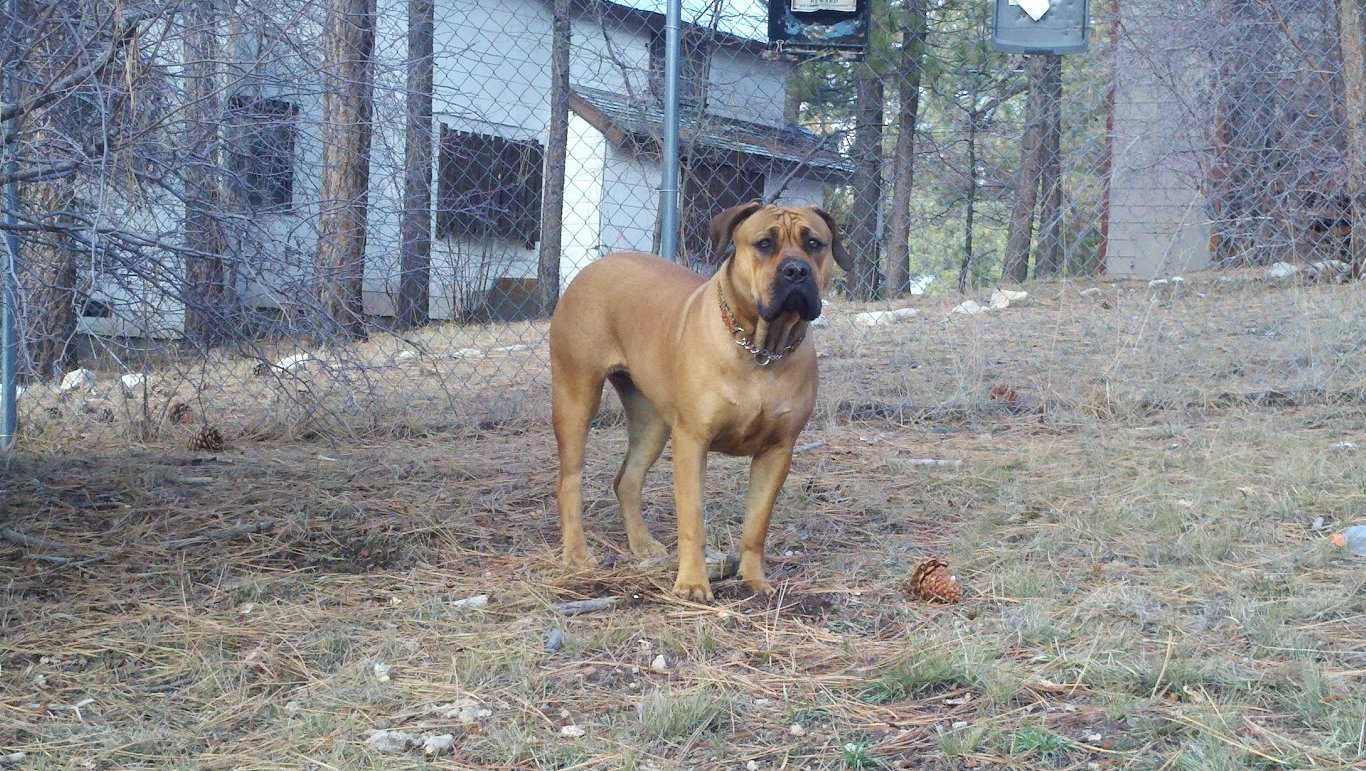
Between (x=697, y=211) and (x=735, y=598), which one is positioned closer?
(x=735, y=598)

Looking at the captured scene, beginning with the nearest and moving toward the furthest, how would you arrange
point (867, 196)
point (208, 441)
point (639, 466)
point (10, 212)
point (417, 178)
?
point (10, 212)
point (639, 466)
point (208, 441)
point (417, 178)
point (867, 196)

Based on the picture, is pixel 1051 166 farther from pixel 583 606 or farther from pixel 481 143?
pixel 583 606

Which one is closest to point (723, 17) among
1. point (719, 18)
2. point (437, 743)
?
point (719, 18)

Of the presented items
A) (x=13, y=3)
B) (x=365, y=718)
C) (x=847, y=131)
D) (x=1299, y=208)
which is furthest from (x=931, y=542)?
(x=847, y=131)

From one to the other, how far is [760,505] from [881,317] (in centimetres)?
541

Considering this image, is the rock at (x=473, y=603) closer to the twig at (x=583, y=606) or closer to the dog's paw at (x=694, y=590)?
the twig at (x=583, y=606)

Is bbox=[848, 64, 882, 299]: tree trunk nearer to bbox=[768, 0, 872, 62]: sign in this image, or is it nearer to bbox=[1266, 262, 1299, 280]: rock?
bbox=[768, 0, 872, 62]: sign

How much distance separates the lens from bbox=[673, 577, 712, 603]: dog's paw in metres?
3.61

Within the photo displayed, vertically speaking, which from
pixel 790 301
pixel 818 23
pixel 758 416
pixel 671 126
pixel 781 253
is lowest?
pixel 758 416

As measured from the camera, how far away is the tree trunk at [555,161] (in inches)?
334

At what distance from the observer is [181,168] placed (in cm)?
380

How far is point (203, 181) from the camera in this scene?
398 centimetres

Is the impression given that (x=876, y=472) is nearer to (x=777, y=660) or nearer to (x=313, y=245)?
(x=777, y=660)

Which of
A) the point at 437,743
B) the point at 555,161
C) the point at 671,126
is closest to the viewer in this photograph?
the point at 437,743
